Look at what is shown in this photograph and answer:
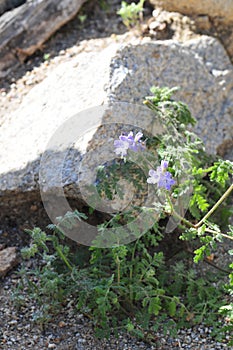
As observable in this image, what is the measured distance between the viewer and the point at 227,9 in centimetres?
523

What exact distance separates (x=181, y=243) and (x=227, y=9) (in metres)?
1.99

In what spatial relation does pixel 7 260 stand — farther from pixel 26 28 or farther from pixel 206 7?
pixel 206 7

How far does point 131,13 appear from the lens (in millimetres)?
5348

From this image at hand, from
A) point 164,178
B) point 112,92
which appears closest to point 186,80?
point 112,92

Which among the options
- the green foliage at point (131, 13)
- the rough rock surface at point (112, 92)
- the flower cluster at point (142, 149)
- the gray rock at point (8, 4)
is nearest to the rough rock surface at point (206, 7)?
the green foliage at point (131, 13)

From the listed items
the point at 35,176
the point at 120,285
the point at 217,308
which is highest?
the point at 35,176

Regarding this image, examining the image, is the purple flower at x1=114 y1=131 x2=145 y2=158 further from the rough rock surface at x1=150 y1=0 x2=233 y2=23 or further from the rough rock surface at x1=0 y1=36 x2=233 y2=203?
the rough rock surface at x1=150 y1=0 x2=233 y2=23

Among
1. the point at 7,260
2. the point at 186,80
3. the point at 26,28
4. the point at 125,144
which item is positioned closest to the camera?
the point at 125,144

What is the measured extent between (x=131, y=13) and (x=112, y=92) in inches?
50.9

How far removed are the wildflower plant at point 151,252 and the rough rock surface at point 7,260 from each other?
27 centimetres

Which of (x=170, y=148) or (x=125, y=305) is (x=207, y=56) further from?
(x=125, y=305)

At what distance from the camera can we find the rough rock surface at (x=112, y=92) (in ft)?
13.8

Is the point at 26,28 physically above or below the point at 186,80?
above

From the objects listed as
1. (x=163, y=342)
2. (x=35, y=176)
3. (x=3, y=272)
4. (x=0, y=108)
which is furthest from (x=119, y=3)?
(x=163, y=342)
